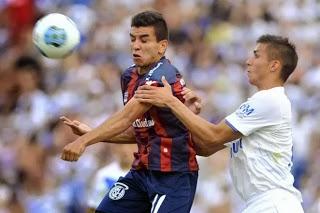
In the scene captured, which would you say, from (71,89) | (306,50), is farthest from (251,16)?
(71,89)

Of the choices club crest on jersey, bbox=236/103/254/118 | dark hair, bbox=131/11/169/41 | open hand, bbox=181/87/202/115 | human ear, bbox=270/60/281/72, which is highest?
dark hair, bbox=131/11/169/41

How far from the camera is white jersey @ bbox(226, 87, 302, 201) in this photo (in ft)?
31.7

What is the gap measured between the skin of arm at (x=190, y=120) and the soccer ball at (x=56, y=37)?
980 mm

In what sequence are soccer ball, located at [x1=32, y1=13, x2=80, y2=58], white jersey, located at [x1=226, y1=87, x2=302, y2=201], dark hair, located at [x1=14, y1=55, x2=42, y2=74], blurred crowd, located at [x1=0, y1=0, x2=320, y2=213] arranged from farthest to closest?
dark hair, located at [x1=14, y1=55, x2=42, y2=74] → blurred crowd, located at [x1=0, y1=0, x2=320, y2=213] → soccer ball, located at [x1=32, y1=13, x2=80, y2=58] → white jersey, located at [x1=226, y1=87, x2=302, y2=201]

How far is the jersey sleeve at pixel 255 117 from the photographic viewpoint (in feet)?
31.7

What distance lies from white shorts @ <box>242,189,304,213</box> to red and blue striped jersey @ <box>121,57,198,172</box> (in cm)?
52

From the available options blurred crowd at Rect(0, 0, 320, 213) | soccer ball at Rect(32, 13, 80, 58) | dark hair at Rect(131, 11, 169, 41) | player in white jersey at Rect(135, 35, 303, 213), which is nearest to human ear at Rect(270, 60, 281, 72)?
player in white jersey at Rect(135, 35, 303, 213)

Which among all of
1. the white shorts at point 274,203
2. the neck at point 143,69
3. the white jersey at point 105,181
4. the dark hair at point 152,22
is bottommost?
the white jersey at point 105,181

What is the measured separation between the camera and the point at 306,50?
17.2 meters

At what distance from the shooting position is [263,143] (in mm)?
9727

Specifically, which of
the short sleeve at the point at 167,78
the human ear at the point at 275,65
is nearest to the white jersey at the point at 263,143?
the human ear at the point at 275,65

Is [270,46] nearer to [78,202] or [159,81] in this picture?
[159,81]

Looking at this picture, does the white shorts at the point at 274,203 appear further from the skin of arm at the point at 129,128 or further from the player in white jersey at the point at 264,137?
the skin of arm at the point at 129,128

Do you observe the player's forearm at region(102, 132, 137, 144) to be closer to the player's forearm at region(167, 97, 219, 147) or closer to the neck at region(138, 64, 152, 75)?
the neck at region(138, 64, 152, 75)
